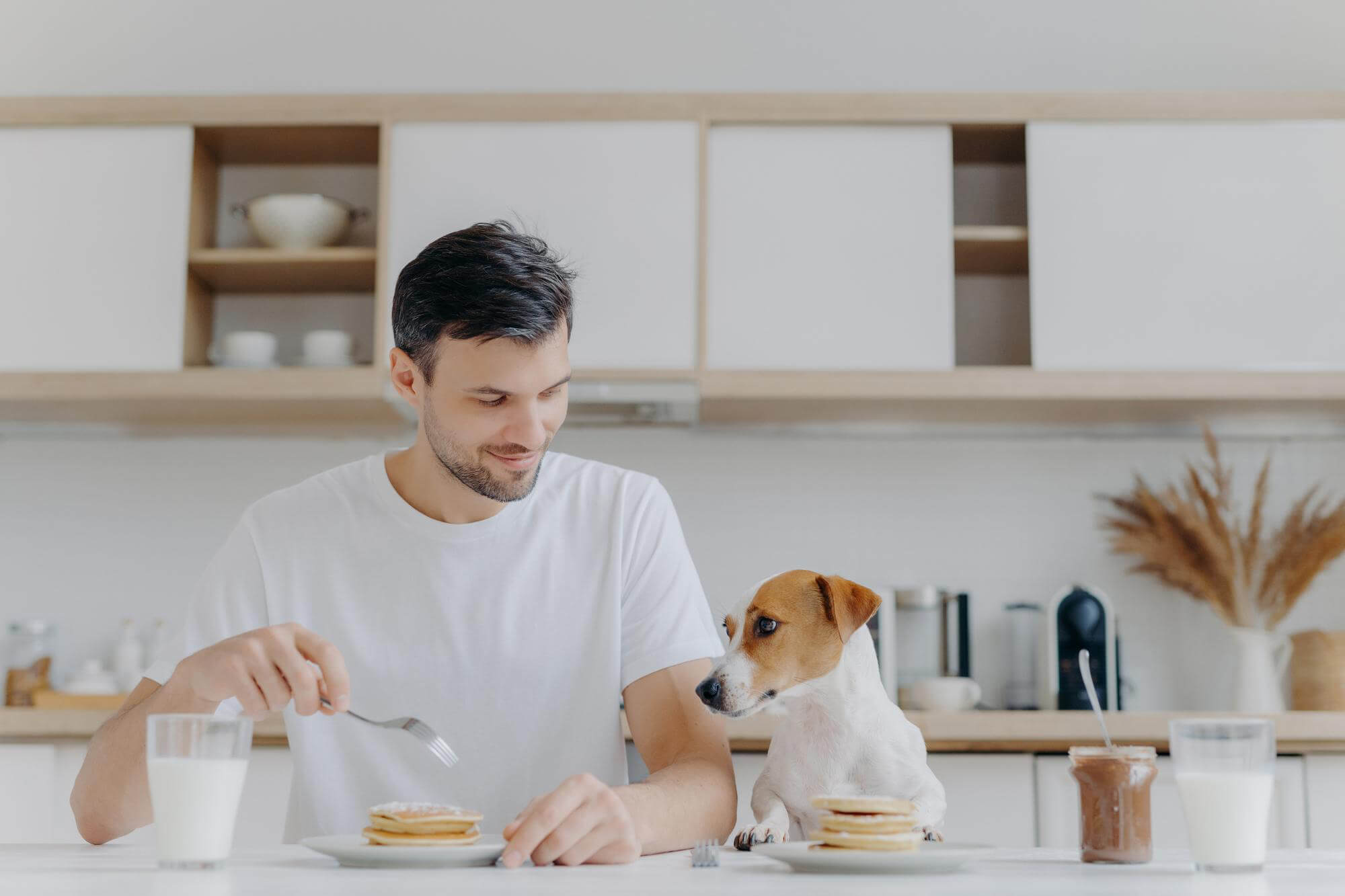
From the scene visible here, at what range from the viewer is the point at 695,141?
2.89m

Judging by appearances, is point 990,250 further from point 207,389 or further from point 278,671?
point 278,671

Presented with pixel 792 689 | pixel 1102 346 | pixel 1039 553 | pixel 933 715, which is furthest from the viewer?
pixel 1039 553

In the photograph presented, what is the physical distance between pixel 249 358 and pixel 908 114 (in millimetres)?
1590

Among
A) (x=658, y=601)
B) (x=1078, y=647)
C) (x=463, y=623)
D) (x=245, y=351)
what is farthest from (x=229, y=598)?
(x=1078, y=647)

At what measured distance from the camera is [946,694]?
8.96ft

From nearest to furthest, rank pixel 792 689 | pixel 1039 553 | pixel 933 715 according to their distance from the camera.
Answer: pixel 792 689 → pixel 933 715 → pixel 1039 553

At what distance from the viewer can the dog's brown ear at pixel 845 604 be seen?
1197 mm

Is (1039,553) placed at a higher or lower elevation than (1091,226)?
lower

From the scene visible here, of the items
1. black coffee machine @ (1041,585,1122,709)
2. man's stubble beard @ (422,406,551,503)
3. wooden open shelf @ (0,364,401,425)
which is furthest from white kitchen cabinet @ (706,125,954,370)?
man's stubble beard @ (422,406,551,503)

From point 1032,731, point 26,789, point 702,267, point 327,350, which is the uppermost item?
point 702,267

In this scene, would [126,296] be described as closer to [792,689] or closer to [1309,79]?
[792,689]

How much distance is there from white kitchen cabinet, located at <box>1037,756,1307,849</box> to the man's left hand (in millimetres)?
1646

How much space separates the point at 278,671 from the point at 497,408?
0.45 meters

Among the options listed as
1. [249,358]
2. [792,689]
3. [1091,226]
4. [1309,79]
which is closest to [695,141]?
[1091,226]
